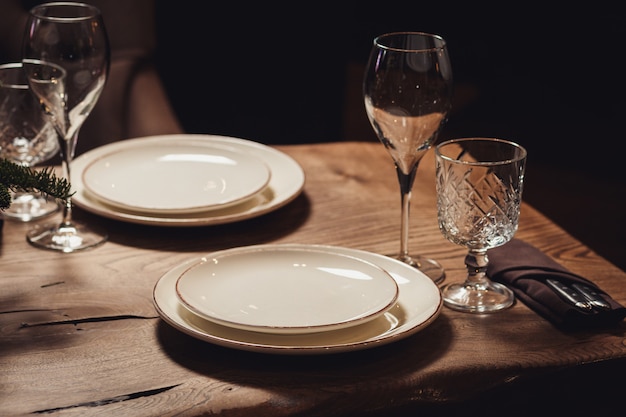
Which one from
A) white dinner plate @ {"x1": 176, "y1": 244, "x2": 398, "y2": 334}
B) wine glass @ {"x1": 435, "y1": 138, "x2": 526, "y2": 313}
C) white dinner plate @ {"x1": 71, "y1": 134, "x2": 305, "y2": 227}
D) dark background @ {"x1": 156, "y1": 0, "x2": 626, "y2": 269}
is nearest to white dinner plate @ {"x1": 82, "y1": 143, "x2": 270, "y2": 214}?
white dinner plate @ {"x1": 71, "y1": 134, "x2": 305, "y2": 227}

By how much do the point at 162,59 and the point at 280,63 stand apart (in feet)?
1.32

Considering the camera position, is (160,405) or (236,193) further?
(236,193)

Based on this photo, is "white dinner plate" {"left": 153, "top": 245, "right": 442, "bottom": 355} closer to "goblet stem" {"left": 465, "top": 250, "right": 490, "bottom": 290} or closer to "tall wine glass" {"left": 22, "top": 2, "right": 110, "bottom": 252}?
"goblet stem" {"left": 465, "top": 250, "right": 490, "bottom": 290}

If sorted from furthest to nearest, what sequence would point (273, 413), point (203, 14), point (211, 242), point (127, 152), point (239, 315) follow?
point (203, 14)
point (127, 152)
point (211, 242)
point (239, 315)
point (273, 413)

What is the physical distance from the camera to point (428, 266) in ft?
3.20

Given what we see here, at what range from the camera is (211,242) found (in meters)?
1.03

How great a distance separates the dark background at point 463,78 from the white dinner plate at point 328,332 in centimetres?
189

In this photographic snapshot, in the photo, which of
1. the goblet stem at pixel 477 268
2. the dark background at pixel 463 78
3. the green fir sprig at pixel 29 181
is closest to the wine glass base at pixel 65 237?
the green fir sprig at pixel 29 181

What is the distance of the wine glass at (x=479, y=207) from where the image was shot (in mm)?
847

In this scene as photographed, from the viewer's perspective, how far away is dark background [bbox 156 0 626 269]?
2816 millimetres

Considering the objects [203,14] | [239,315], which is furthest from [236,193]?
[203,14]

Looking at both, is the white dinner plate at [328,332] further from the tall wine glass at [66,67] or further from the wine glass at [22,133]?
the wine glass at [22,133]

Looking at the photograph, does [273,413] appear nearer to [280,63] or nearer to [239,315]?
[239,315]

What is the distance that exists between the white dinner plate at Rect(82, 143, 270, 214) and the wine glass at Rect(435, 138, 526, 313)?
31 centimetres
